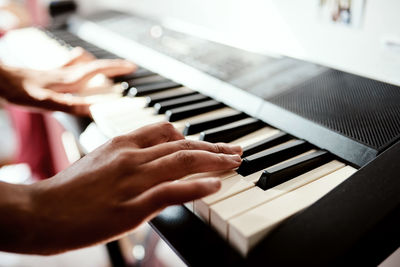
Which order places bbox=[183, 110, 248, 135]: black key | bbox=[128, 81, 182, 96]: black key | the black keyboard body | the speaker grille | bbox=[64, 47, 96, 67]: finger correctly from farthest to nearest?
bbox=[64, 47, 96, 67]: finger
bbox=[128, 81, 182, 96]: black key
bbox=[183, 110, 248, 135]: black key
the speaker grille
the black keyboard body

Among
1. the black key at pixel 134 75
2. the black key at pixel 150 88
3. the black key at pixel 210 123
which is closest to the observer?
the black key at pixel 210 123

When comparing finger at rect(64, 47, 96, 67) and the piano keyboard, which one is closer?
the piano keyboard

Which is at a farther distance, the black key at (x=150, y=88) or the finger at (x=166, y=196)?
the black key at (x=150, y=88)

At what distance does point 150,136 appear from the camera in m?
0.68

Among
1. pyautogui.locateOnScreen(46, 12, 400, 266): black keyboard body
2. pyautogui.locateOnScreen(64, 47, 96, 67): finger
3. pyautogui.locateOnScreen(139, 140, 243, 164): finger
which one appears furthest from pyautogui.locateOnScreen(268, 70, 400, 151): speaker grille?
pyautogui.locateOnScreen(64, 47, 96, 67): finger

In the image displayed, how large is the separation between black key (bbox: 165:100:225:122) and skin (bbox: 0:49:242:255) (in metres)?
0.18

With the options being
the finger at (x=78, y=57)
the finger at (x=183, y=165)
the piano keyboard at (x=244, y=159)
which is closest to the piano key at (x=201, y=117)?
the piano keyboard at (x=244, y=159)

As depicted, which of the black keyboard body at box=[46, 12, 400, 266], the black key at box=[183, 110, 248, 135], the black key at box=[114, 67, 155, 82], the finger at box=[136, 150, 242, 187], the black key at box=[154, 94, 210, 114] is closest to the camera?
the black keyboard body at box=[46, 12, 400, 266]

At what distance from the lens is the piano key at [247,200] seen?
0.53 metres

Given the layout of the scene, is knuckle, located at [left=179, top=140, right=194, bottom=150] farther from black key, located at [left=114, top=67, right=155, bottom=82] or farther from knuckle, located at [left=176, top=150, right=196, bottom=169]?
black key, located at [left=114, top=67, right=155, bottom=82]

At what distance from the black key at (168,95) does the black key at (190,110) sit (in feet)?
0.26

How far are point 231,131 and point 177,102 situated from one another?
0.21m

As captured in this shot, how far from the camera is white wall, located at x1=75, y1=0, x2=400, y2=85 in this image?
35.7 inches

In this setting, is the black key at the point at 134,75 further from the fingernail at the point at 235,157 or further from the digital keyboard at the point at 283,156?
the fingernail at the point at 235,157
